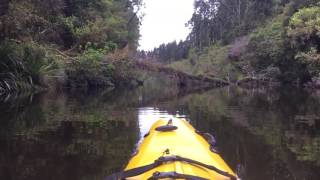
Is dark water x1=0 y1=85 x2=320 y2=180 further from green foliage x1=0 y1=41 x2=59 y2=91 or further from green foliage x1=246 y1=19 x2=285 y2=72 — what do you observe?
green foliage x1=246 y1=19 x2=285 y2=72

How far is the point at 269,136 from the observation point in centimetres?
911

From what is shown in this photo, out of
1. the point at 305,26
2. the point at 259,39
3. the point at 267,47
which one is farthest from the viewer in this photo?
the point at 259,39

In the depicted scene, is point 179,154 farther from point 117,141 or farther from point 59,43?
point 59,43

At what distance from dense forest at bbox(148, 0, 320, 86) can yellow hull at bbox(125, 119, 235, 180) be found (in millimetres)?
26482

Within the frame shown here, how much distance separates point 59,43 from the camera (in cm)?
3234

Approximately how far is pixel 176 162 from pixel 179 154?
1.37 ft

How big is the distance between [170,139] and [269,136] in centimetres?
422

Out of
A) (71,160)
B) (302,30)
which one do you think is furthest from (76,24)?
(71,160)

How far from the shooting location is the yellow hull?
392 centimetres

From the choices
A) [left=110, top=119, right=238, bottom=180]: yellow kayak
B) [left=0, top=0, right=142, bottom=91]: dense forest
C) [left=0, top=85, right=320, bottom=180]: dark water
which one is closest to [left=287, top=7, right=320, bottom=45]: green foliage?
[left=0, top=0, right=142, bottom=91]: dense forest

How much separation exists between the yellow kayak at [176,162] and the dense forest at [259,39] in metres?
26.8

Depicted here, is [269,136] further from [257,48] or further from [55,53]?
[257,48]

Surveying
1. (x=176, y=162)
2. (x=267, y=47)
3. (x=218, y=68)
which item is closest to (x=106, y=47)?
(x=267, y=47)

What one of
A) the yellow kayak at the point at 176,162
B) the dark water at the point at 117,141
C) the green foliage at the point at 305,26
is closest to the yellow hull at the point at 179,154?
the yellow kayak at the point at 176,162
